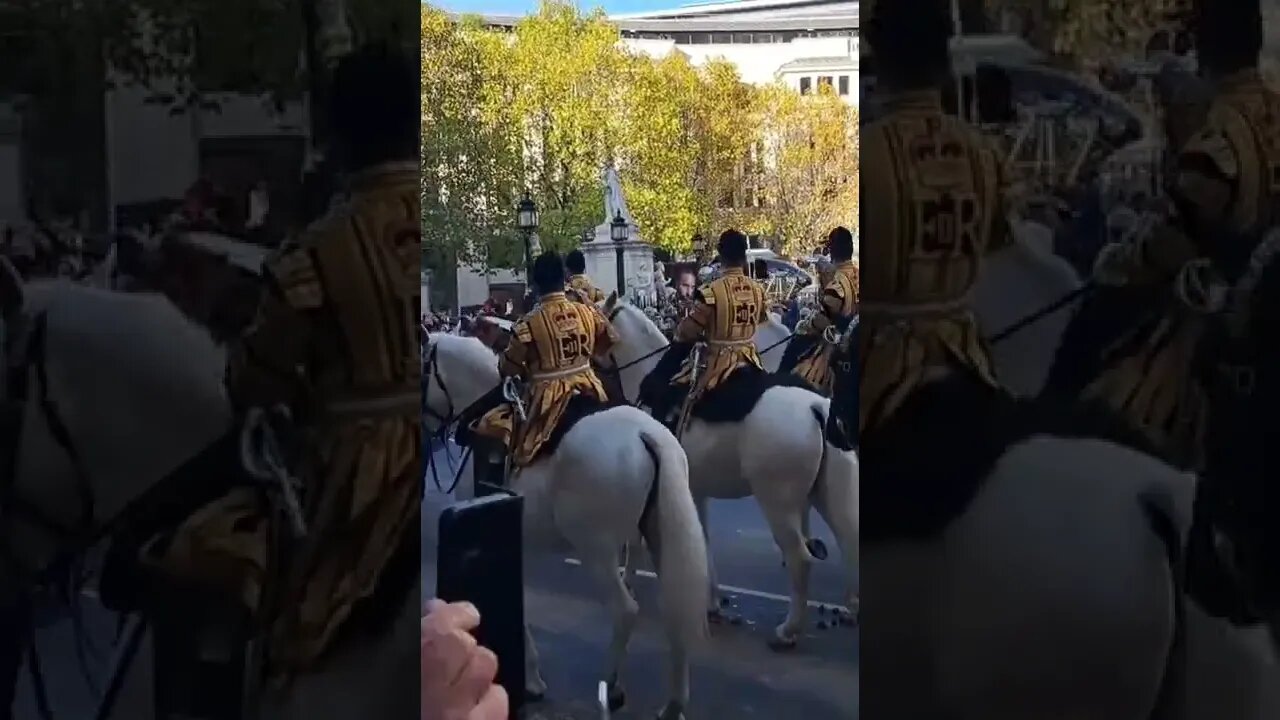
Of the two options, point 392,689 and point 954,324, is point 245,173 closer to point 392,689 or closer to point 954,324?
point 392,689

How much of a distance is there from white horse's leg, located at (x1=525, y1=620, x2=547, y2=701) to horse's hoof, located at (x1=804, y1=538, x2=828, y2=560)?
2.17 feet

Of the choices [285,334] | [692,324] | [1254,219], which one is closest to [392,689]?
[285,334]

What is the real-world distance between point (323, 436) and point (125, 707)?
0.67m

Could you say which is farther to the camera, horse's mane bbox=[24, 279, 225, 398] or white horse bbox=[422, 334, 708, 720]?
white horse bbox=[422, 334, 708, 720]

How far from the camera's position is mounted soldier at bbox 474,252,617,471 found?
2.83 metres

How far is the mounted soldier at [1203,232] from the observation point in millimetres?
2502

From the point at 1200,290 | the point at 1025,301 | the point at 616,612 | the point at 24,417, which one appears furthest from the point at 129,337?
the point at 1200,290

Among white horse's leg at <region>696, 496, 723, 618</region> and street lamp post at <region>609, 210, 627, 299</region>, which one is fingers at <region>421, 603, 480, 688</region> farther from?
street lamp post at <region>609, 210, 627, 299</region>

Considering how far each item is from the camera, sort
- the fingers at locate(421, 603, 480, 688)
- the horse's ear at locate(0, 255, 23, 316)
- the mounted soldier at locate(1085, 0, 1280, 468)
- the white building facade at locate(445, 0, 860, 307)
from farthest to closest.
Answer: the white building facade at locate(445, 0, 860, 307) → the fingers at locate(421, 603, 480, 688) → the mounted soldier at locate(1085, 0, 1280, 468) → the horse's ear at locate(0, 255, 23, 316)

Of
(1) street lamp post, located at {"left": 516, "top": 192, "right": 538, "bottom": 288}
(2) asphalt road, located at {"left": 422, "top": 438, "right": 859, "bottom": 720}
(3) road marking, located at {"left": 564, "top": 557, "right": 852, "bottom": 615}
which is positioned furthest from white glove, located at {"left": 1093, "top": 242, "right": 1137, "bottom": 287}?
(1) street lamp post, located at {"left": 516, "top": 192, "right": 538, "bottom": 288}

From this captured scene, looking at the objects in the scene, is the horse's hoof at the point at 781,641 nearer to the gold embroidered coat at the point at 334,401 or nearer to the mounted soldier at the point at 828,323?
the mounted soldier at the point at 828,323

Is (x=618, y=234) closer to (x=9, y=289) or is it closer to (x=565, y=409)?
(x=565, y=409)

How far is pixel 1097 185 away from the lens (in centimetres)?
253

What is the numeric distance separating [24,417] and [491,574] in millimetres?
1006
